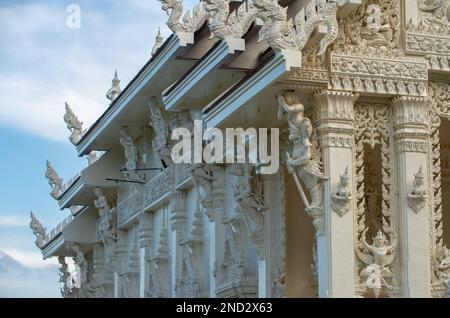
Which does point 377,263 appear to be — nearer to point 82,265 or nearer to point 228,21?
point 228,21

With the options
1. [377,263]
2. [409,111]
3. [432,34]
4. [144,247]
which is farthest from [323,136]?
[144,247]

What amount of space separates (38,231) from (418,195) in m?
19.9

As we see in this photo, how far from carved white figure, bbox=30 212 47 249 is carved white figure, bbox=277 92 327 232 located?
19146 millimetres

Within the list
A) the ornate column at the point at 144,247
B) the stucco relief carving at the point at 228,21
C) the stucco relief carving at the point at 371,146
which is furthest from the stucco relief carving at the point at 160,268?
the stucco relief carving at the point at 228,21

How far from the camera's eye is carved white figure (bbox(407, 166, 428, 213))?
17609mm

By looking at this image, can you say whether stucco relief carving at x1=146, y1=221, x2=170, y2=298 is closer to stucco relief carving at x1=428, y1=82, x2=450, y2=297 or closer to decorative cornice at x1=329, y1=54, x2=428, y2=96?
stucco relief carving at x1=428, y1=82, x2=450, y2=297

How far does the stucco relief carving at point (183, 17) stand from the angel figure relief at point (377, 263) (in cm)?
520

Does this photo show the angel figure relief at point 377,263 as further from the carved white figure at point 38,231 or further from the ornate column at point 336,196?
the carved white figure at point 38,231

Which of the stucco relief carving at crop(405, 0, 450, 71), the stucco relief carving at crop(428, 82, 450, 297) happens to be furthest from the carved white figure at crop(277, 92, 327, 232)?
the stucco relief carving at crop(405, 0, 450, 71)

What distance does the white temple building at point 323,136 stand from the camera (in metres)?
17.2

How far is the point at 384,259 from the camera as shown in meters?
17.4

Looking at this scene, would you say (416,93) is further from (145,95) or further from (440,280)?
(145,95)

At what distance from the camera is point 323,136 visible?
1742 centimetres

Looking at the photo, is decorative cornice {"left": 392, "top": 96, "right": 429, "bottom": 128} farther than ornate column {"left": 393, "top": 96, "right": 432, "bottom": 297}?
Yes
